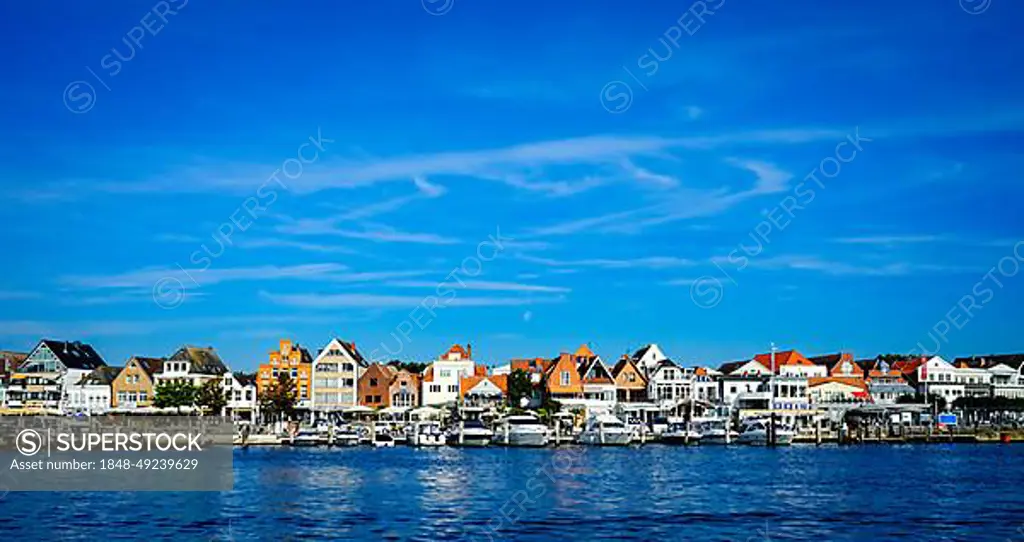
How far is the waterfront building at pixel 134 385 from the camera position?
130 m

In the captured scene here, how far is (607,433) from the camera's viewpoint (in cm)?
10044

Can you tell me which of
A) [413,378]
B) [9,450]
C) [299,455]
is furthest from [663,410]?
[9,450]

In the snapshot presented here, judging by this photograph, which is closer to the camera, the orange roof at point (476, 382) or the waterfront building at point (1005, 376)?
the orange roof at point (476, 382)

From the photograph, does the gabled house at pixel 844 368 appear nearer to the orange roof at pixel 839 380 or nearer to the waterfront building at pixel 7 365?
the orange roof at pixel 839 380

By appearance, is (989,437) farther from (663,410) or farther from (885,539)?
(885,539)

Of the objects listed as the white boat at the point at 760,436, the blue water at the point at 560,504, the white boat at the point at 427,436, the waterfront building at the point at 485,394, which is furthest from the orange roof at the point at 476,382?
the blue water at the point at 560,504

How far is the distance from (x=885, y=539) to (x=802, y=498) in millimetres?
13149

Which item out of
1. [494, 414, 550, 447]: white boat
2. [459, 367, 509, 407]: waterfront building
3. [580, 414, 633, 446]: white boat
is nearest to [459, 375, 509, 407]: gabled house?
[459, 367, 509, 407]: waterfront building

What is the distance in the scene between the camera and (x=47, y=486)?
57094mm

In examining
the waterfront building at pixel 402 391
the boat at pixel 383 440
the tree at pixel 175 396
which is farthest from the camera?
the waterfront building at pixel 402 391

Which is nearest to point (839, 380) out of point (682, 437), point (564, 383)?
point (564, 383)

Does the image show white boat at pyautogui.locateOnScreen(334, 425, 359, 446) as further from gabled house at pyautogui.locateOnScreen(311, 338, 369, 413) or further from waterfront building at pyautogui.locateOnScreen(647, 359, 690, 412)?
waterfront building at pyautogui.locateOnScreen(647, 359, 690, 412)

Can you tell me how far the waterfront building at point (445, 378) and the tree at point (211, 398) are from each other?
21.5 meters

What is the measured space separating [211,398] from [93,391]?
22401 mm
